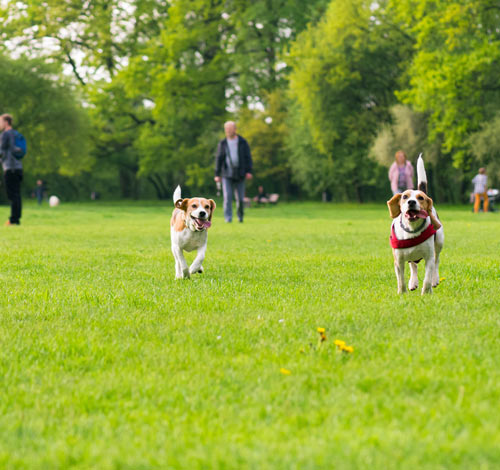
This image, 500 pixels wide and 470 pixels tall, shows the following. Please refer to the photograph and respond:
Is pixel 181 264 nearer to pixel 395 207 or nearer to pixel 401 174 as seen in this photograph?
pixel 395 207

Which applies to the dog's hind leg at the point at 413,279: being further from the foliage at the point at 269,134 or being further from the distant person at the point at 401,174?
the foliage at the point at 269,134

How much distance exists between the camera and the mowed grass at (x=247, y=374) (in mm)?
2371

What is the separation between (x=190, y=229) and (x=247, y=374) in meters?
3.63

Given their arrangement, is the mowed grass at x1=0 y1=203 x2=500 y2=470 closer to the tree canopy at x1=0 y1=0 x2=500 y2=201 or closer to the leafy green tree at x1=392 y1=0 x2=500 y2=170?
the leafy green tree at x1=392 y1=0 x2=500 y2=170

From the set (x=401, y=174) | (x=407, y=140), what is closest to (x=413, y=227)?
(x=401, y=174)

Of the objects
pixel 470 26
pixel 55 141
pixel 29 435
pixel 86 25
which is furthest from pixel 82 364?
pixel 86 25

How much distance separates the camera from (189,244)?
687 cm

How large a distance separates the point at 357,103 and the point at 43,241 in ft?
121

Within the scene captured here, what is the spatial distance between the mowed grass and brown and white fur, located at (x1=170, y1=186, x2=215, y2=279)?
373 millimetres

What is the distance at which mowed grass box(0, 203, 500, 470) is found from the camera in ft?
7.78

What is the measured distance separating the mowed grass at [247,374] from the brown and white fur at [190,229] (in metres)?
0.37

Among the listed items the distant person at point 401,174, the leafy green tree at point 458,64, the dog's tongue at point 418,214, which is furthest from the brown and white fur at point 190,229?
the leafy green tree at point 458,64

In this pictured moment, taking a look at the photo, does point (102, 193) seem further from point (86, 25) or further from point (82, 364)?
point (82, 364)

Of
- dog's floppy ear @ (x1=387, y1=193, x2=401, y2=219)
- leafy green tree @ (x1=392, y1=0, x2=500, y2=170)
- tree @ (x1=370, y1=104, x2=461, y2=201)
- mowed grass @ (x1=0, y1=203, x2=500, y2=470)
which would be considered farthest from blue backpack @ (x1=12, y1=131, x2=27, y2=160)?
tree @ (x1=370, y1=104, x2=461, y2=201)
